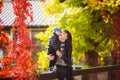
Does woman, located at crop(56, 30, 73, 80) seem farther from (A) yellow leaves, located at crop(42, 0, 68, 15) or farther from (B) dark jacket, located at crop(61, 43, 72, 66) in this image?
(A) yellow leaves, located at crop(42, 0, 68, 15)

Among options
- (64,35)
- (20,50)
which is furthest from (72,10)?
(20,50)

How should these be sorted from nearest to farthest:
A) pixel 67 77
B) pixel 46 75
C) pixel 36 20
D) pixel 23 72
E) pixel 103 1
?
pixel 23 72 → pixel 46 75 → pixel 67 77 → pixel 103 1 → pixel 36 20

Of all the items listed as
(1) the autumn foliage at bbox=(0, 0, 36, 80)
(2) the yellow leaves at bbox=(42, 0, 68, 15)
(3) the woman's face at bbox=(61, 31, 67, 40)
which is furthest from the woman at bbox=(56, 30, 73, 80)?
(2) the yellow leaves at bbox=(42, 0, 68, 15)

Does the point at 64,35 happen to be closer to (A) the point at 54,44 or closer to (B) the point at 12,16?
(A) the point at 54,44

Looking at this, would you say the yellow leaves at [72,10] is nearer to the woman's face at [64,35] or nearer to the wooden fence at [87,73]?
the wooden fence at [87,73]

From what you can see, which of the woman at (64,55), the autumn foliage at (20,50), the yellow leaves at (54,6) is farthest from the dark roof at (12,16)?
the autumn foliage at (20,50)

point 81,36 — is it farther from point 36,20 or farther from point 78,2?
point 36,20

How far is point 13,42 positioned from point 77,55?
642 cm

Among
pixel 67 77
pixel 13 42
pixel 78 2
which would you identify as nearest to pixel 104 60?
pixel 78 2

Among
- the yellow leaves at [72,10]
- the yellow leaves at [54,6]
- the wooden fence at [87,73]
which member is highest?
the yellow leaves at [54,6]

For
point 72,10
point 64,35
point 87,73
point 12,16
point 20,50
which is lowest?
point 87,73

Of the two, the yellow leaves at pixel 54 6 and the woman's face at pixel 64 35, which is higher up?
the yellow leaves at pixel 54 6

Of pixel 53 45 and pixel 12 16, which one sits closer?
pixel 53 45

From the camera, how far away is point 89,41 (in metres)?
12.5
